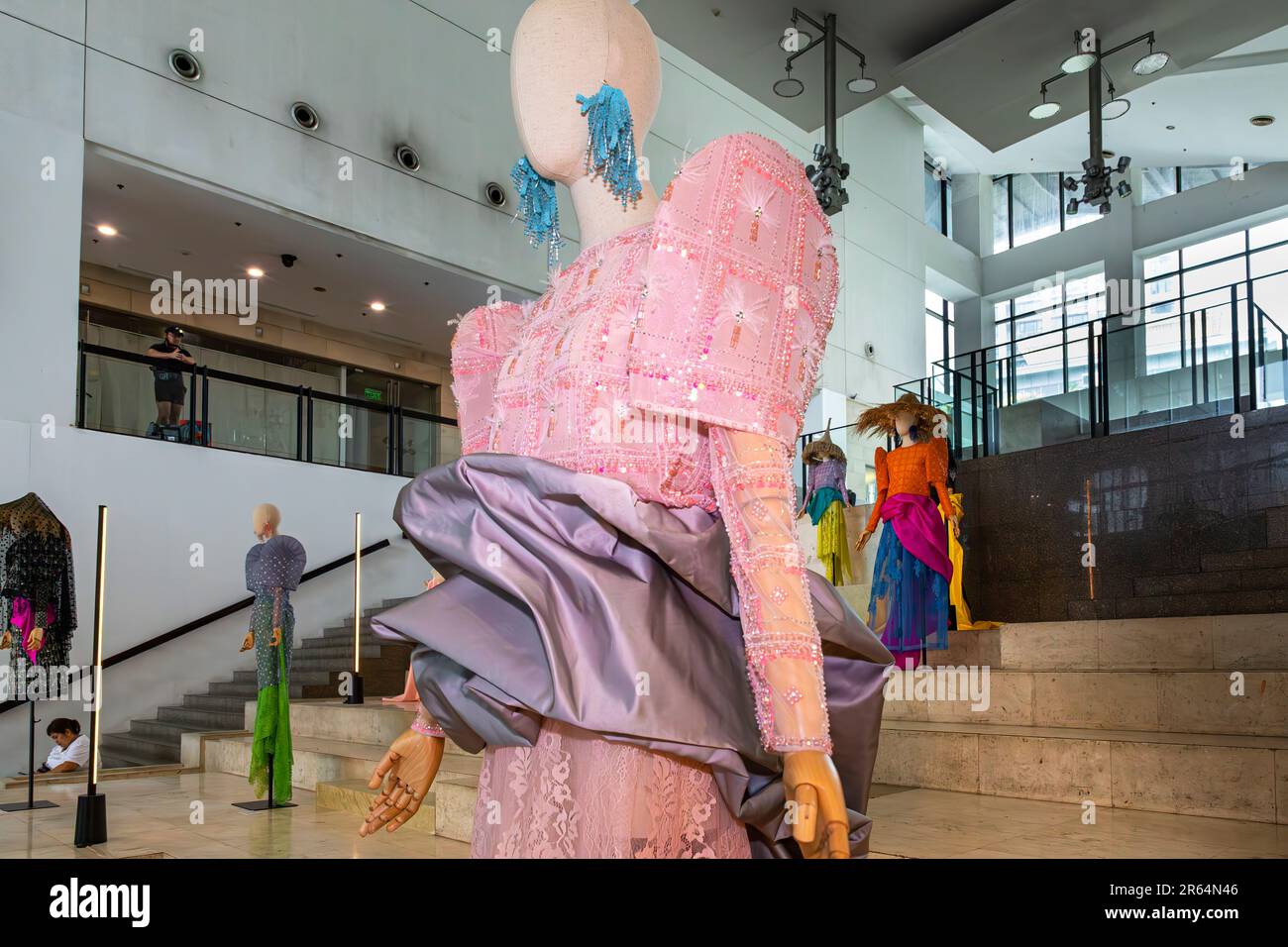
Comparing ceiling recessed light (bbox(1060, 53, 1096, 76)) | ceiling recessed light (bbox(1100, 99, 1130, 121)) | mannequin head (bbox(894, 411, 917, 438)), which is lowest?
mannequin head (bbox(894, 411, 917, 438))

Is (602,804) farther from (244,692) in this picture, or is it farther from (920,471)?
(244,692)

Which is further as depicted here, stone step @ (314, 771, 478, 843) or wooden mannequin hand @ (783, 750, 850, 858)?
stone step @ (314, 771, 478, 843)

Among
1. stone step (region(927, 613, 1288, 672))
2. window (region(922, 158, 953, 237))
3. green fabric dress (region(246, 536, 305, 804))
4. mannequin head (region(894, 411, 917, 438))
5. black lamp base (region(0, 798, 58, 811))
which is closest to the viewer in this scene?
stone step (region(927, 613, 1288, 672))

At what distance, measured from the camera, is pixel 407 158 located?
11.2 m

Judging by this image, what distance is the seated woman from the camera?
7.61 meters

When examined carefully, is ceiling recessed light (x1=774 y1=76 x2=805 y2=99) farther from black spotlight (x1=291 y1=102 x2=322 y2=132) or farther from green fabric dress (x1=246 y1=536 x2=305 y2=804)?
green fabric dress (x1=246 y1=536 x2=305 y2=804)

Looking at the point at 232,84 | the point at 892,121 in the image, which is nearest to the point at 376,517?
the point at 232,84

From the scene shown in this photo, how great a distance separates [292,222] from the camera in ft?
34.0

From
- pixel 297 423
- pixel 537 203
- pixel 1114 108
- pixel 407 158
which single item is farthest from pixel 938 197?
pixel 537 203

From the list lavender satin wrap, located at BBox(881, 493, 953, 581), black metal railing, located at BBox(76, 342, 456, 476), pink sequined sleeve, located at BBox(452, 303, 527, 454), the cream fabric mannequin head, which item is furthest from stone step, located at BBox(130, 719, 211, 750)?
the cream fabric mannequin head

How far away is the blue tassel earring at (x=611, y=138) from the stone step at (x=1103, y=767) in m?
3.84

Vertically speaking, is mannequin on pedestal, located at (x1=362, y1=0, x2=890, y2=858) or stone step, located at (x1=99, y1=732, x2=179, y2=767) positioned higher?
mannequin on pedestal, located at (x1=362, y1=0, x2=890, y2=858)

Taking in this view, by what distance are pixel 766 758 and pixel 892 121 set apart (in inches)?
768

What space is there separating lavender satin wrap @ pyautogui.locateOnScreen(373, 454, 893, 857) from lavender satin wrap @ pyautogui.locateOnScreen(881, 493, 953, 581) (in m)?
5.70
